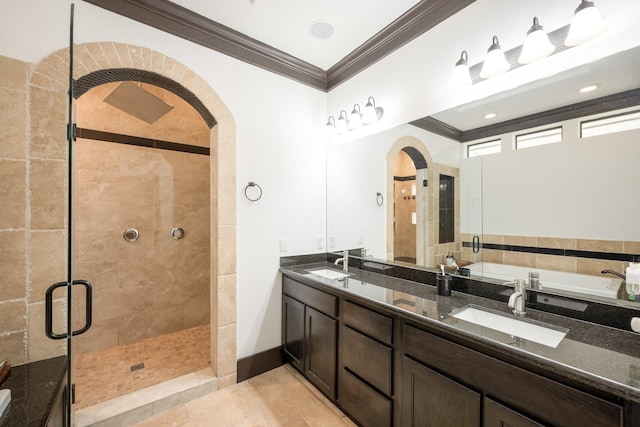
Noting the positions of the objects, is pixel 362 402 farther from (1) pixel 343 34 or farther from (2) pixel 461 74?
(1) pixel 343 34

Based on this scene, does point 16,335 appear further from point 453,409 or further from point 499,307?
point 499,307

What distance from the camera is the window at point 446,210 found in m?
1.94

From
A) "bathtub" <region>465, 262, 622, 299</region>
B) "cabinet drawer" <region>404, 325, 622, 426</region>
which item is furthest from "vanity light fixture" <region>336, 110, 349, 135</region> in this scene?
"cabinet drawer" <region>404, 325, 622, 426</region>

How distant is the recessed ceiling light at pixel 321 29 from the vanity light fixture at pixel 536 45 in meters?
1.36

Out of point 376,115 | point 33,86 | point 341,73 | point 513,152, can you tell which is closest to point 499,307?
point 513,152

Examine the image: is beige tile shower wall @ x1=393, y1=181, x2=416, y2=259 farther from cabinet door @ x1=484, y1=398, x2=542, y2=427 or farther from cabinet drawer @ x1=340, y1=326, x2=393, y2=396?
cabinet door @ x1=484, y1=398, x2=542, y2=427

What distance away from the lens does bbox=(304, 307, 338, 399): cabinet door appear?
1957 mm

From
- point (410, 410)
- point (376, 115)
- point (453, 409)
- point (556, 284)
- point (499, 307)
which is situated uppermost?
point (376, 115)

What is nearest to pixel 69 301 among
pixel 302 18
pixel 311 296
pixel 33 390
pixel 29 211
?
pixel 33 390

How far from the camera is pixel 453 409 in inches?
48.6

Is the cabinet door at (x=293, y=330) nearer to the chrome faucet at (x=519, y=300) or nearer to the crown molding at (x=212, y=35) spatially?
the chrome faucet at (x=519, y=300)

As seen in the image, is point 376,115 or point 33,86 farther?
point 376,115

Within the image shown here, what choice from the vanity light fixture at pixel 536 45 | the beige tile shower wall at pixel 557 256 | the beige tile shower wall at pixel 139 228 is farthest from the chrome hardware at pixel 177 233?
the vanity light fixture at pixel 536 45

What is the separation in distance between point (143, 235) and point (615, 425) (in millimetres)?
3515
